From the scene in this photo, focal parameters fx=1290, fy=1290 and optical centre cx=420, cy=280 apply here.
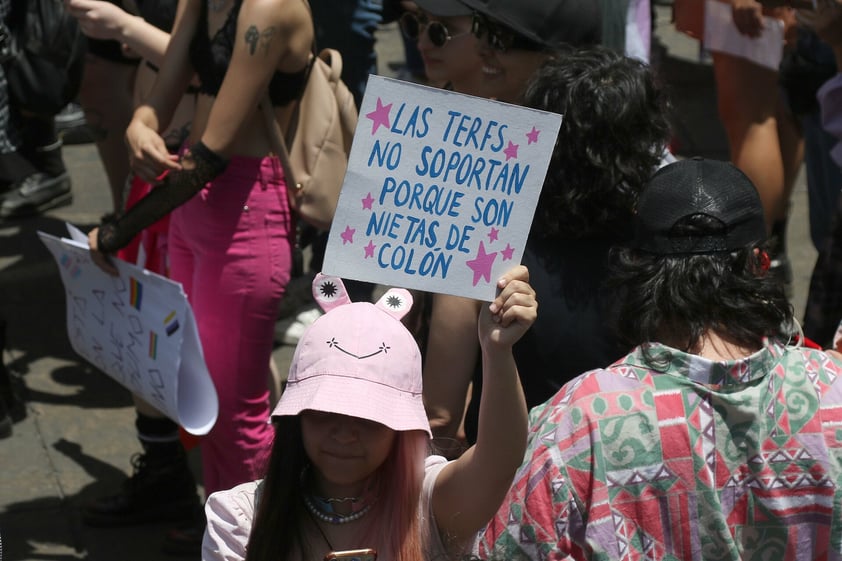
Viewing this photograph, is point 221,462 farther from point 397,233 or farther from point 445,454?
point 397,233

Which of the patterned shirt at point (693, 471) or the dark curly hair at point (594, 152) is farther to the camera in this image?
the dark curly hair at point (594, 152)

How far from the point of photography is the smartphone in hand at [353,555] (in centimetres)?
214

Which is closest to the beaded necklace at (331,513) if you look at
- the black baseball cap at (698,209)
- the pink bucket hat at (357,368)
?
the pink bucket hat at (357,368)

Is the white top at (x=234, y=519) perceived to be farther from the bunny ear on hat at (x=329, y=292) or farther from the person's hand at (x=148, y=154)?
the person's hand at (x=148, y=154)

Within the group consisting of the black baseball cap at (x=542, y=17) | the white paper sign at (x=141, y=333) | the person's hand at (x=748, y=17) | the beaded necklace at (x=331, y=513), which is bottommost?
the white paper sign at (x=141, y=333)

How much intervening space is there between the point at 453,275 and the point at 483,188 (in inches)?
5.7

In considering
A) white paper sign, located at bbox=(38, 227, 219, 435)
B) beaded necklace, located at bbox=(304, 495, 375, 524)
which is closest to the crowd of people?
beaded necklace, located at bbox=(304, 495, 375, 524)

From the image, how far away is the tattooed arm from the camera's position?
3.37m

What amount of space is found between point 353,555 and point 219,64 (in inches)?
70.3

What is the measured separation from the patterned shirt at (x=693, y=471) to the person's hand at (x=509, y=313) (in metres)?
0.32

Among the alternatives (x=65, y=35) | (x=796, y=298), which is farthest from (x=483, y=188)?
(x=796, y=298)

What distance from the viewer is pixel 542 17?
11.0 ft

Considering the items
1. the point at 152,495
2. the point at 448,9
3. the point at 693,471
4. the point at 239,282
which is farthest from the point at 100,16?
the point at 693,471

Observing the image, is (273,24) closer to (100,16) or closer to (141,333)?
(100,16)
